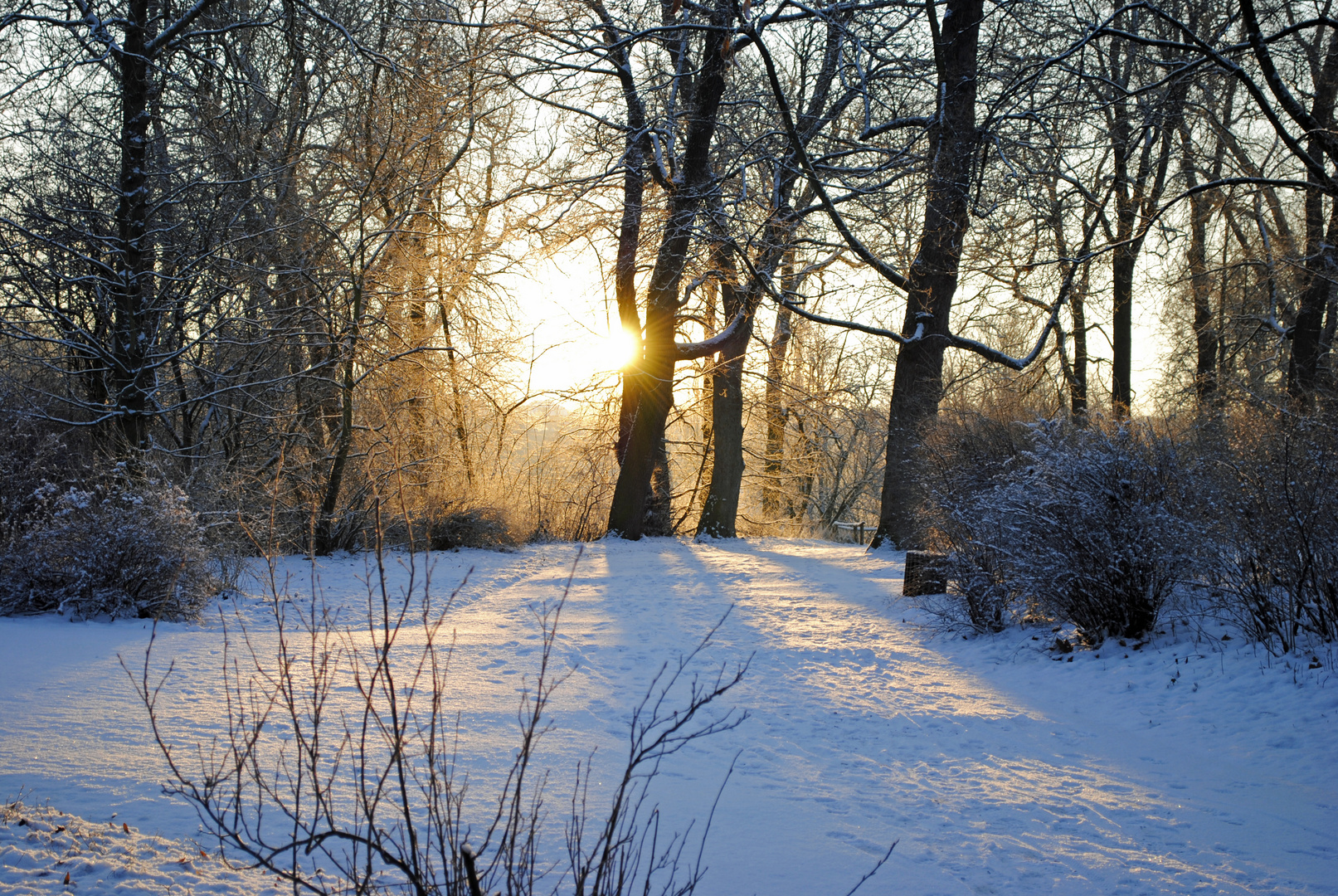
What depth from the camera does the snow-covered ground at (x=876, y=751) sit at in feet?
10.8

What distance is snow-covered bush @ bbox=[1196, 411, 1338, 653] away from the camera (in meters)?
5.75

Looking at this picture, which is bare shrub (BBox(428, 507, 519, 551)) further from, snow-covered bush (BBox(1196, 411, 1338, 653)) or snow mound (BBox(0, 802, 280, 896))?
snow mound (BBox(0, 802, 280, 896))

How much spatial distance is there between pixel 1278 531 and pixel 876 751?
359cm

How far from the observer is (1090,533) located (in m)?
6.56

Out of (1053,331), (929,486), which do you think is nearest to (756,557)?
(929,486)

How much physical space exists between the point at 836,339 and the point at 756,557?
1157 cm

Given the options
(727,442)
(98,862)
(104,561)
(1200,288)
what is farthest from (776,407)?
(98,862)

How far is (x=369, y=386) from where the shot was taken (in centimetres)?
1416

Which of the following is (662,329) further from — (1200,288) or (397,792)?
(397,792)

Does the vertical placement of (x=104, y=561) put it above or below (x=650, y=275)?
below

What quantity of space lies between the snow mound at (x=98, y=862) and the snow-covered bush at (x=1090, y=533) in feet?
19.8

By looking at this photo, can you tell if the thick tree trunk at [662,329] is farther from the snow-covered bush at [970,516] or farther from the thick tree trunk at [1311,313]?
the thick tree trunk at [1311,313]

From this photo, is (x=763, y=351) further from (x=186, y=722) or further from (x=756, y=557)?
(x=186, y=722)

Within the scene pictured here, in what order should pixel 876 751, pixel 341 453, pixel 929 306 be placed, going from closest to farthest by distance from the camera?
pixel 876 751
pixel 341 453
pixel 929 306
